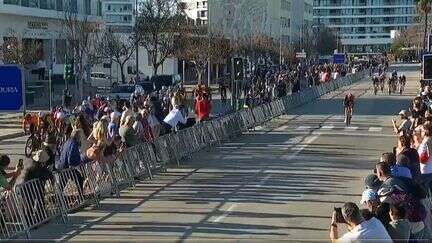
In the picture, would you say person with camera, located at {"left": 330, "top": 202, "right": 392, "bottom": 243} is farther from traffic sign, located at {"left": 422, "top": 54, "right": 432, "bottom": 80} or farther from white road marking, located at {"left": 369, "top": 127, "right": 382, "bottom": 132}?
white road marking, located at {"left": 369, "top": 127, "right": 382, "bottom": 132}

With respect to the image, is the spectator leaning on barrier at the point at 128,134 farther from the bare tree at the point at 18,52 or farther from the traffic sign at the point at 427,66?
the bare tree at the point at 18,52

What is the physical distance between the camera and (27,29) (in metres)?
64.7

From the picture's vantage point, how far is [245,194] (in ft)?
56.3

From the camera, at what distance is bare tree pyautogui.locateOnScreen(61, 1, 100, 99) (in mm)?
59150

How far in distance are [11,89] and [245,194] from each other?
213 inches

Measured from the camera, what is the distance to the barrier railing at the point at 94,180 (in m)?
13.0

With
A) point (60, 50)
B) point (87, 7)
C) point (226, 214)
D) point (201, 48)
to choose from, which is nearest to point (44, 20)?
point (60, 50)

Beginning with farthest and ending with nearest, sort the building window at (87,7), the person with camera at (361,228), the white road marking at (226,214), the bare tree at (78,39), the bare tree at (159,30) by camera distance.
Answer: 1. the building window at (87,7)
2. the bare tree at (159,30)
3. the bare tree at (78,39)
4. the white road marking at (226,214)
5. the person with camera at (361,228)

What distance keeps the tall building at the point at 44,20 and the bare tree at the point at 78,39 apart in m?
1.39

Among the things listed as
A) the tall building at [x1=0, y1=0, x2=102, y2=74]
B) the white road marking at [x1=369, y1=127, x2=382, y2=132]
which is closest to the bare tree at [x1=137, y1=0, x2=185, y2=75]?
the tall building at [x1=0, y1=0, x2=102, y2=74]

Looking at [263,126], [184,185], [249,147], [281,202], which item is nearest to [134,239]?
[281,202]

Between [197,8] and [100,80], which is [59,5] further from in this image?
[197,8]

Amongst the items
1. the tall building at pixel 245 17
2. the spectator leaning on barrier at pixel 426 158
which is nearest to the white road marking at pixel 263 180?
the spectator leaning on barrier at pixel 426 158

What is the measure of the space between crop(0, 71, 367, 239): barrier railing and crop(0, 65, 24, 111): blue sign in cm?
149
